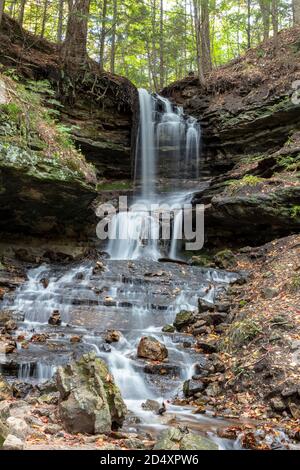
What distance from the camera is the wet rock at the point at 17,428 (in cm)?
302

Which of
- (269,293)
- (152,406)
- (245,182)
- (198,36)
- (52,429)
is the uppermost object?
(198,36)

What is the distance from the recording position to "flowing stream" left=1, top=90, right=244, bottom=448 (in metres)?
5.19

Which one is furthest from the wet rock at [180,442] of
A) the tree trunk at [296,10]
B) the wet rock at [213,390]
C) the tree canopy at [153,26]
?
the tree trunk at [296,10]

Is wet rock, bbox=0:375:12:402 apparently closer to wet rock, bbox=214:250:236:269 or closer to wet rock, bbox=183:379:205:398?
wet rock, bbox=183:379:205:398

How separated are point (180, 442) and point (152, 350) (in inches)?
109

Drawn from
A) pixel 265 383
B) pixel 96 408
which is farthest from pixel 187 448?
pixel 265 383

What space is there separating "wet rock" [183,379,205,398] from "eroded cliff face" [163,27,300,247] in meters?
6.64

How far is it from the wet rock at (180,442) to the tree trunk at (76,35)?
1409 cm

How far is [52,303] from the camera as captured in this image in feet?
25.6

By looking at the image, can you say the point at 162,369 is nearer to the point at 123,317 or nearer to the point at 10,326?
the point at 123,317

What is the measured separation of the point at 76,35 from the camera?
14.5 metres

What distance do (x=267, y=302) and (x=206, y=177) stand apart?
10378 mm

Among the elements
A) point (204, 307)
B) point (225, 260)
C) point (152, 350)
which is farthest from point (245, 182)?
point (152, 350)

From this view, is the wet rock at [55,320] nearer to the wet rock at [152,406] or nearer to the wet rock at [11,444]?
the wet rock at [152,406]
